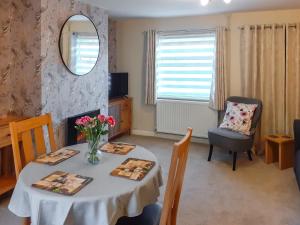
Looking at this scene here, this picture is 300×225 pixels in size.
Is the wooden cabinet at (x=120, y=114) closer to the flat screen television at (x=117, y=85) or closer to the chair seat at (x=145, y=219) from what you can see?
the flat screen television at (x=117, y=85)

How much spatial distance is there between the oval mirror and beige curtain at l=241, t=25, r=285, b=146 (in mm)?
2403

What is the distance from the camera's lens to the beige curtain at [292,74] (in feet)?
13.6

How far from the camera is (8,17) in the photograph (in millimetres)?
3139

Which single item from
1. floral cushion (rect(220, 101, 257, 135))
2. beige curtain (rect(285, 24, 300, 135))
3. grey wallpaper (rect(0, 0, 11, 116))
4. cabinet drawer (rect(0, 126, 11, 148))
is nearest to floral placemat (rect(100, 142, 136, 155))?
cabinet drawer (rect(0, 126, 11, 148))

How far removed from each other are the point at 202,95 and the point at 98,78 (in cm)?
185

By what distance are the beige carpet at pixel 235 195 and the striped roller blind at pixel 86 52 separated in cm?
178

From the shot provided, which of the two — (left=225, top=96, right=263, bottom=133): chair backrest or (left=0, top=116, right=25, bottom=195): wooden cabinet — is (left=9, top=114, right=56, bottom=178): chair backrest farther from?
(left=225, top=96, right=263, bottom=133): chair backrest

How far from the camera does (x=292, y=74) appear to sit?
13.9ft

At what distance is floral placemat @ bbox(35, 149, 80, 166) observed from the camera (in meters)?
1.87

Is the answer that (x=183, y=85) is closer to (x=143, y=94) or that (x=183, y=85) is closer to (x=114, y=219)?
(x=143, y=94)

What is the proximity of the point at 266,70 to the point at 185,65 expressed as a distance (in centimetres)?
136

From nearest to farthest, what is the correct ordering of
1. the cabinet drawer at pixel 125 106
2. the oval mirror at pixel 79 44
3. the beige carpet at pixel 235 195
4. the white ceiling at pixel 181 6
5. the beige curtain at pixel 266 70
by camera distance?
the beige carpet at pixel 235 195 < the oval mirror at pixel 79 44 < the white ceiling at pixel 181 6 < the beige curtain at pixel 266 70 < the cabinet drawer at pixel 125 106

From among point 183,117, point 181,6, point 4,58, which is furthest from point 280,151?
point 4,58

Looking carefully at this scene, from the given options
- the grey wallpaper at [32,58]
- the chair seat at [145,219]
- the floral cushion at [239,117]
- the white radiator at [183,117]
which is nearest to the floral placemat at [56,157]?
the chair seat at [145,219]
